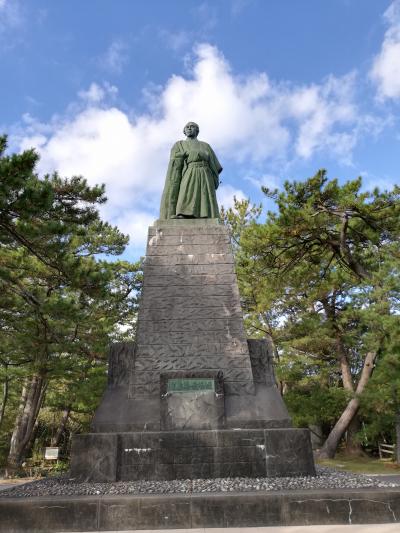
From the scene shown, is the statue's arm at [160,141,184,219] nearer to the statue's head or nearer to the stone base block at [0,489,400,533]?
the statue's head

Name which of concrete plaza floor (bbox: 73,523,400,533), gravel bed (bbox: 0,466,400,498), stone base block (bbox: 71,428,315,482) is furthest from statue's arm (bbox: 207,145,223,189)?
concrete plaza floor (bbox: 73,523,400,533)

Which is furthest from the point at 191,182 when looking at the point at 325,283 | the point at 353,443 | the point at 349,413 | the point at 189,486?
the point at 353,443

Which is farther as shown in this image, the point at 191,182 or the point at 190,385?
the point at 191,182

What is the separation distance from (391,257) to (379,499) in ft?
29.2

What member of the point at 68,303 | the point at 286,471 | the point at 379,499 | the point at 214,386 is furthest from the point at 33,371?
the point at 379,499

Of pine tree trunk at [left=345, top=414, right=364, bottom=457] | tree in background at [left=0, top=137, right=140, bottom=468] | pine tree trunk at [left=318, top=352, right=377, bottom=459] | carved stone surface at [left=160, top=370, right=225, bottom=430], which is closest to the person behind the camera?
carved stone surface at [left=160, top=370, right=225, bottom=430]

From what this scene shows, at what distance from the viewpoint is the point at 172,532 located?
150 inches

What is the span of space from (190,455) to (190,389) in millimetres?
884

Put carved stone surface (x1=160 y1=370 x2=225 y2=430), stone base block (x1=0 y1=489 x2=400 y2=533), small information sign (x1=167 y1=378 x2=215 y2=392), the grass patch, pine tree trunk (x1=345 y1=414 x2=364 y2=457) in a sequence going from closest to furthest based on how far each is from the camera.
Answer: stone base block (x1=0 y1=489 x2=400 y2=533) → carved stone surface (x1=160 y1=370 x2=225 y2=430) → small information sign (x1=167 y1=378 x2=215 y2=392) → the grass patch → pine tree trunk (x1=345 y1=414 x2=364 y2=457)

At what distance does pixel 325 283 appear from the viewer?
16172 mm

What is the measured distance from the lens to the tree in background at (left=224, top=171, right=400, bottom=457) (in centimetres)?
1144

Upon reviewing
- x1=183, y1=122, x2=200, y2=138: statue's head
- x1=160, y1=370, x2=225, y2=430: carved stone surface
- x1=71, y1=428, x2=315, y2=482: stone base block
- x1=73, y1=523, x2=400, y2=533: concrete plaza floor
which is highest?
x1=183, y1=122, x2=200, y2=138: statue's head

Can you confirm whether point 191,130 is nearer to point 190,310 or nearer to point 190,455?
point 190,310

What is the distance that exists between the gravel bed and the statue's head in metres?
6.14
